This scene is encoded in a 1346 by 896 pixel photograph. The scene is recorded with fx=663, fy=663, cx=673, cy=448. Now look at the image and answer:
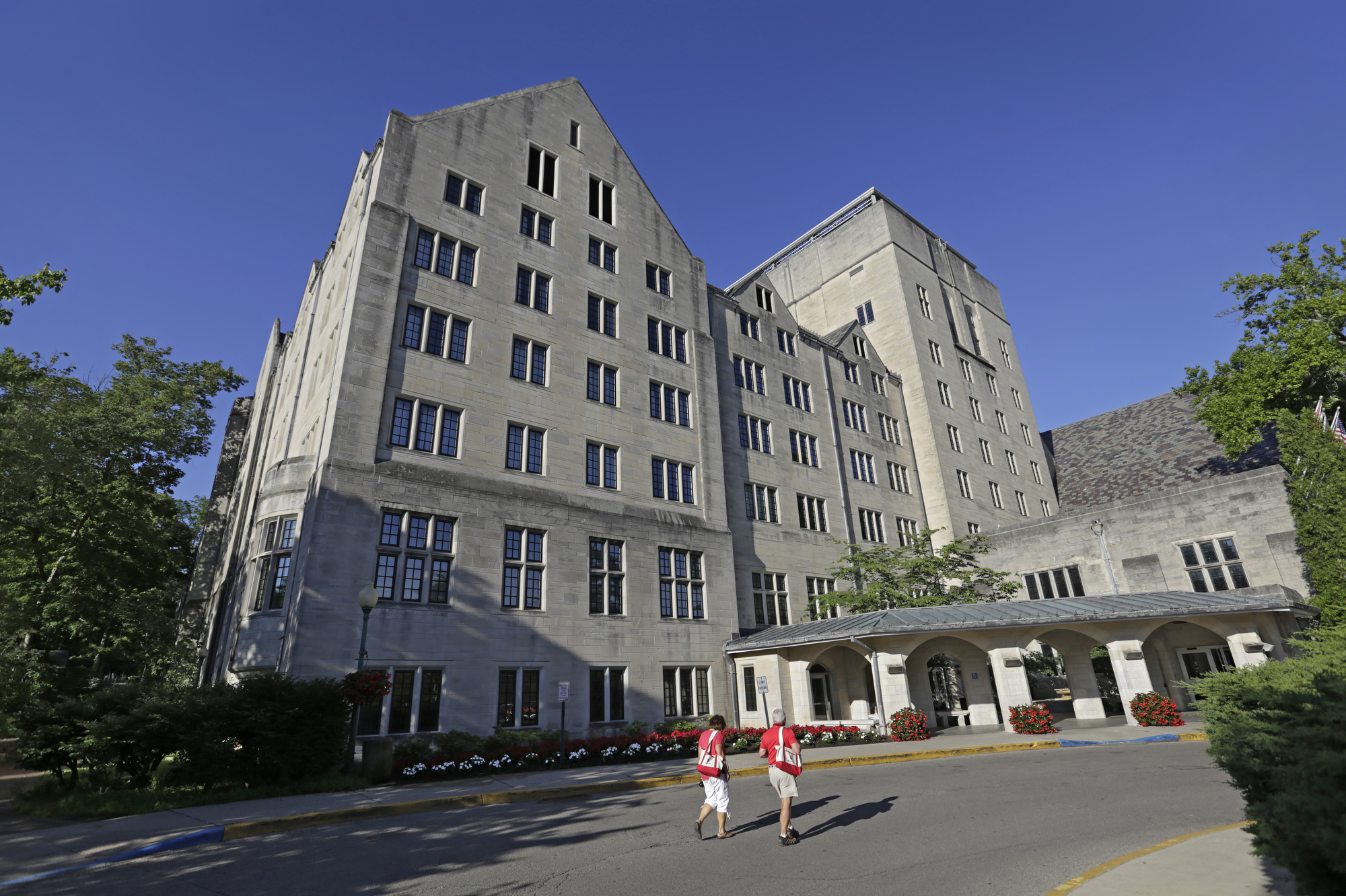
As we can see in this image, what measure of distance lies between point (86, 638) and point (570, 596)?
93.1ft

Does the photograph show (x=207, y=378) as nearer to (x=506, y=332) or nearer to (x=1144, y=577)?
(x=506, y=332)

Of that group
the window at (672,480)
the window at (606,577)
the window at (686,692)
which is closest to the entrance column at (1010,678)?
the window at (686,692)

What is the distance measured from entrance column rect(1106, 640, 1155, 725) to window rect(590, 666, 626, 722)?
58.5ft

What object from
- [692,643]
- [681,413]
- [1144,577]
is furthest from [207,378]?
[1144,577]

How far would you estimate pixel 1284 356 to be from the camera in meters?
30.6

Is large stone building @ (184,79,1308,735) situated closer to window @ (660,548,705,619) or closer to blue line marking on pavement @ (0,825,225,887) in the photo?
window @ (660,548,705,619)

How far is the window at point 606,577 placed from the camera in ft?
77.8

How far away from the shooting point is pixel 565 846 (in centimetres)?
939

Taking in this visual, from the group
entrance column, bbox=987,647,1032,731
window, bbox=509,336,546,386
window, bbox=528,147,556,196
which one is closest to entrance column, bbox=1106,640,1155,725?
entrance column, bbox=987,647,1032,731

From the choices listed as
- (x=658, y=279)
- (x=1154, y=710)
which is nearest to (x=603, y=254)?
(x=658, y=279)

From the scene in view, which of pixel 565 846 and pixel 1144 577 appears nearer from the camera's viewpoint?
pixel 565 846

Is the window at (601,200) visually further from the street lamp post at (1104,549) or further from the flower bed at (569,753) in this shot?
the street lamp post at (1104,549)

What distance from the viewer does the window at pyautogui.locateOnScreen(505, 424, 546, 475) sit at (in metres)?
23.7

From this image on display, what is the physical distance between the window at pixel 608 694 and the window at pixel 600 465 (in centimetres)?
685
